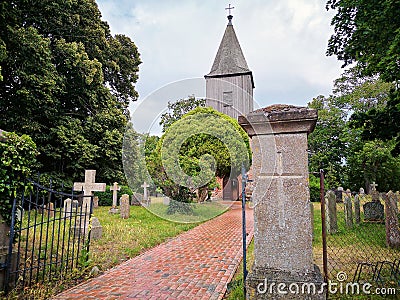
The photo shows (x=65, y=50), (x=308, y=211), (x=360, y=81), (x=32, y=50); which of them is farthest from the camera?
(x=360, y=81)

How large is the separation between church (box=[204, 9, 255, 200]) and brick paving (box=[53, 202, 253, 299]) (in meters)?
18.1

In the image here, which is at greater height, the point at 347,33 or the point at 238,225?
the point at 347,33

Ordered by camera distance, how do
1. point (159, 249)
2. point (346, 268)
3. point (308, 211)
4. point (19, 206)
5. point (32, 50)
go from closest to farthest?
point (308, 211), point (19, 206), point (346, 268), point (159, 249), point (32, 50)

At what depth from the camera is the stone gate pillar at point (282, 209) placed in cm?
308

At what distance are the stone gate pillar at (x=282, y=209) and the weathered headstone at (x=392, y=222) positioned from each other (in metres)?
4.28

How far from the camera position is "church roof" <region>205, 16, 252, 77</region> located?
2584 cm

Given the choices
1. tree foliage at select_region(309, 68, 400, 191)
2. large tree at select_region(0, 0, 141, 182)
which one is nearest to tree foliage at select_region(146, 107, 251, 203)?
large tree at select_region(0, 0, 141, 182)

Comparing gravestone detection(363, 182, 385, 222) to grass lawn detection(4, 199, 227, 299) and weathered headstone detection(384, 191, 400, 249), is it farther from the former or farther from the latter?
grass lawn detection(4, 199, 227, 299)

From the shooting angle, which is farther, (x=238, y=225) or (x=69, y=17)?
Result: (x=69, y=17)

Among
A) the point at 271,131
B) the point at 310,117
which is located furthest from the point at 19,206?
the point at 310,117

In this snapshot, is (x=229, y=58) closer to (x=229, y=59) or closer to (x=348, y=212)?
(x=229, y=59)

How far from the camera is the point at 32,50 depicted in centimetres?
1302

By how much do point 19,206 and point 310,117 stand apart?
13.7 feet

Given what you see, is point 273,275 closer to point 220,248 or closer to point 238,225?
point 220,248
